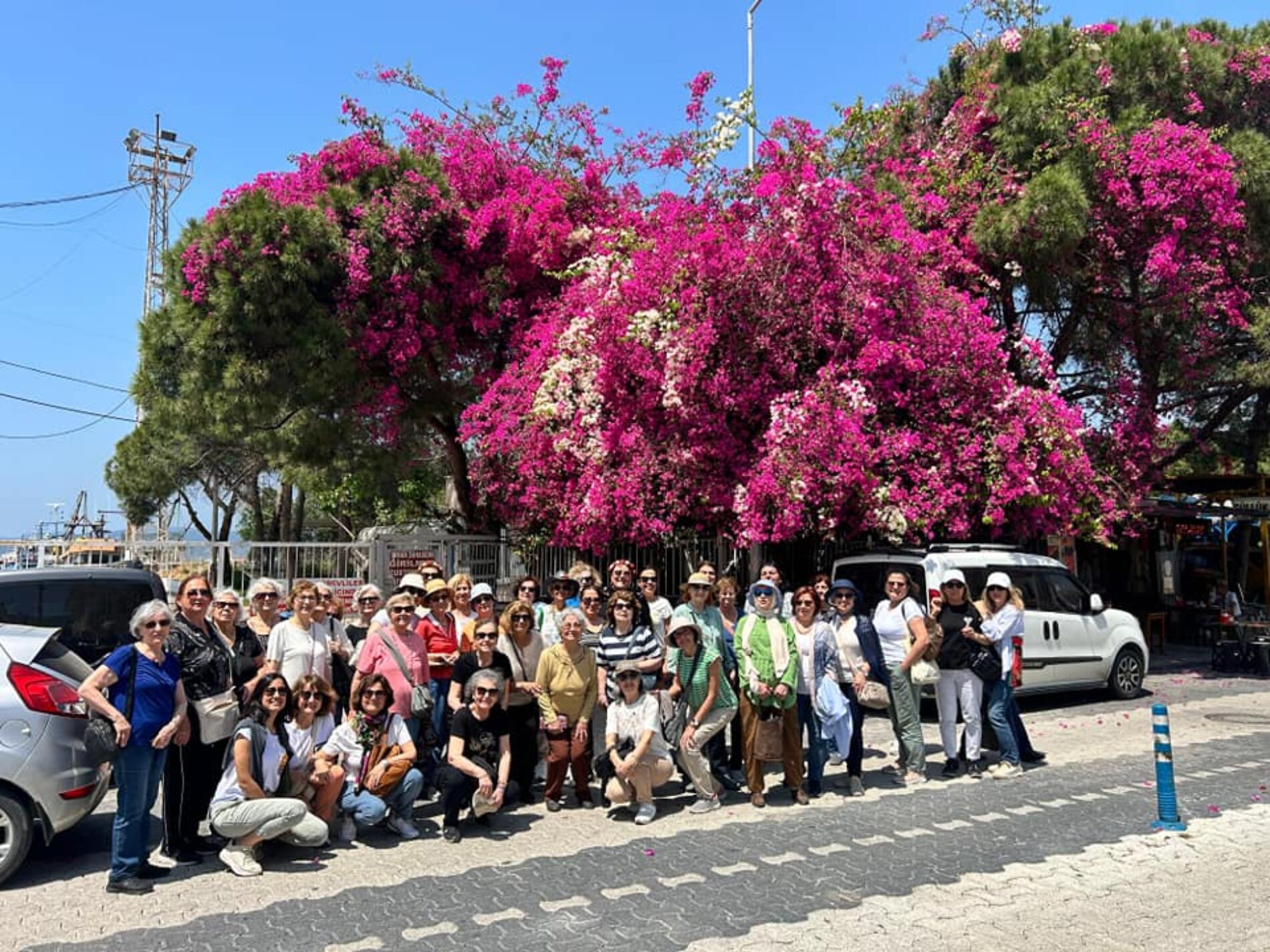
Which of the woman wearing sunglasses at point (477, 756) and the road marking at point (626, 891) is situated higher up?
the woman wearing sunglasses at point (477, 756)

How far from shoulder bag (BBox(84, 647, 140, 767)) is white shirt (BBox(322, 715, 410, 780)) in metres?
1.29

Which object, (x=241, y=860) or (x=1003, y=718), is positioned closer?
(x=241, y=860)

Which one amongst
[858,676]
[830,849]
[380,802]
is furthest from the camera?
[858,676]

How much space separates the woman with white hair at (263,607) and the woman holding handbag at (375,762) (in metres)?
0.98

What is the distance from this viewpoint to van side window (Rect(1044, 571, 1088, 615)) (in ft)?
36.1

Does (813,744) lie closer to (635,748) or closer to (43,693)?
(635,748)

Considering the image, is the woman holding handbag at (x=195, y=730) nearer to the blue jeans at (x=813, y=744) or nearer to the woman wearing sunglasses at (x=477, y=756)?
the woman wearing sunglasses at (x=477, y=756)

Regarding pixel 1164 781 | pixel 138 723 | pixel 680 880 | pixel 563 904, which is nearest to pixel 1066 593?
pixel 1164 781

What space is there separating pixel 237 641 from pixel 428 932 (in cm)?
274

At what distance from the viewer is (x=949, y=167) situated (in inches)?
593

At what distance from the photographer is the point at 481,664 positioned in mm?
6891

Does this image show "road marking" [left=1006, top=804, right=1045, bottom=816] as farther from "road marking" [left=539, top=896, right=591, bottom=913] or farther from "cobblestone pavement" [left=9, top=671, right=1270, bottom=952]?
"road marking" [left=539, top=896, right=591, bottom=913]

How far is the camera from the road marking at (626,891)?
5.28 meters

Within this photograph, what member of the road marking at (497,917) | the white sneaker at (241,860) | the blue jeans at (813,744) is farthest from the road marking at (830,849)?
the white sneaker at (241,860)
